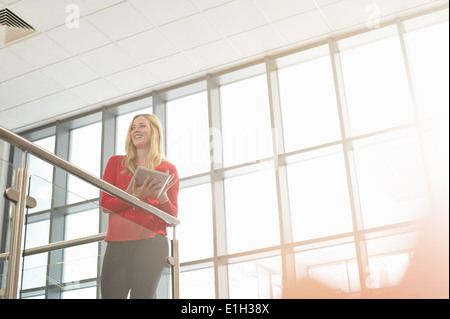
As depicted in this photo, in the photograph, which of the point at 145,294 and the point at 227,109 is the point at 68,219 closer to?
the point at 145,294

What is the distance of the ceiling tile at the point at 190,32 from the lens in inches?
209

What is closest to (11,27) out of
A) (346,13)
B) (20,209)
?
(346,13)

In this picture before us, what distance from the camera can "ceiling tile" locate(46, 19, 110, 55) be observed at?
17.6 feet

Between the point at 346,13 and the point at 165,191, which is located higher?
the point at 346,13

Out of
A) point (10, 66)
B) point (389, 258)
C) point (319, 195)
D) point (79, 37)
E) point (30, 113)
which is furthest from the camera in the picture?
point (30, 113)

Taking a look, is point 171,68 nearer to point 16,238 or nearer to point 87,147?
point 87,147

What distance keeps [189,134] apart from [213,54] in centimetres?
93

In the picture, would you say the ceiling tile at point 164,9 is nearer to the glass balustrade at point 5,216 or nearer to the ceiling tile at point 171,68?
the ceiling tile at point 171,68

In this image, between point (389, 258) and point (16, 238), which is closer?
point (16, 238)

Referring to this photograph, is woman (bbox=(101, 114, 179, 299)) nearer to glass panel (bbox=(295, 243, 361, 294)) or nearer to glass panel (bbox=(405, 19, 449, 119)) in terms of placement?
glass panel (bbox=(295, 243, 361, 294))

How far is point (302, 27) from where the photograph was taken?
545cm

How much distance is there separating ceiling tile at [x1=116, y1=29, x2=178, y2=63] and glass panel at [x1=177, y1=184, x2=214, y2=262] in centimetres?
144

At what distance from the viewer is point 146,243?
2.54 m

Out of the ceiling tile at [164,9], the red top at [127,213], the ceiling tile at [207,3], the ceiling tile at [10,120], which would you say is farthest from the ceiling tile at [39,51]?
the red top at [127,213]
